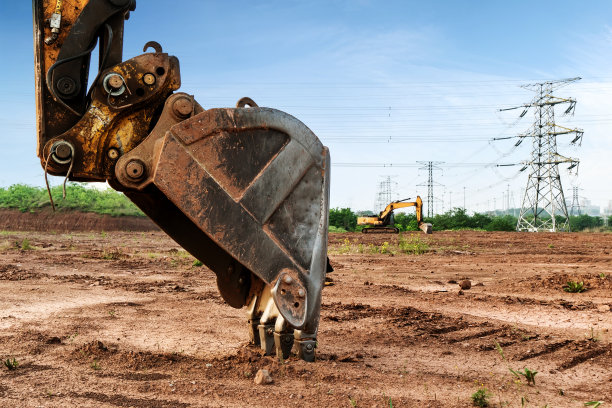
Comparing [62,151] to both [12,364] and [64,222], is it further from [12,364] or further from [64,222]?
[64,222]

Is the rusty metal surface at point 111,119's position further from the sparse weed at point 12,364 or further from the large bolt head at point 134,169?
the sparse weed at point 12,364

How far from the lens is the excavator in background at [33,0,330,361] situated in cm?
290

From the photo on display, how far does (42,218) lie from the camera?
31422 millimetres

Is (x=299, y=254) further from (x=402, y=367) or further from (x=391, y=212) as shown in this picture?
(x=391, y=212)

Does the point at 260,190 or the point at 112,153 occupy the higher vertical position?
the point at 112,153

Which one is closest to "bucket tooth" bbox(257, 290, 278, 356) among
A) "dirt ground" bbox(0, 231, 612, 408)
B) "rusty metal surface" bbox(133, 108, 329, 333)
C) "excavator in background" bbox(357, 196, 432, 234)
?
"dirt ground" bbox(0, 231, 612, 408)

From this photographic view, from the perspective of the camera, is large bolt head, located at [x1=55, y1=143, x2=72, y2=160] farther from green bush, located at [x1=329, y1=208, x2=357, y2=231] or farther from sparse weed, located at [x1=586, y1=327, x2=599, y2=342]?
green bush, located at [x1=329, y1=208, x2=357, y2=231]

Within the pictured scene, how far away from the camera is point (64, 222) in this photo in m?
31.2

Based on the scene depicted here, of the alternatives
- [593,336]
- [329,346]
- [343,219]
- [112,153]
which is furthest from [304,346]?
[343,219]

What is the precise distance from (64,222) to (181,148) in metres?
31.3

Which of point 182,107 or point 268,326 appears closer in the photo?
point 182,107

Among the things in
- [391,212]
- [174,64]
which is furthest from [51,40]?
[391,212]

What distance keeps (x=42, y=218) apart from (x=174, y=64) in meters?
31.8

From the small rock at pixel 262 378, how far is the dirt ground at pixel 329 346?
0.19 ft
